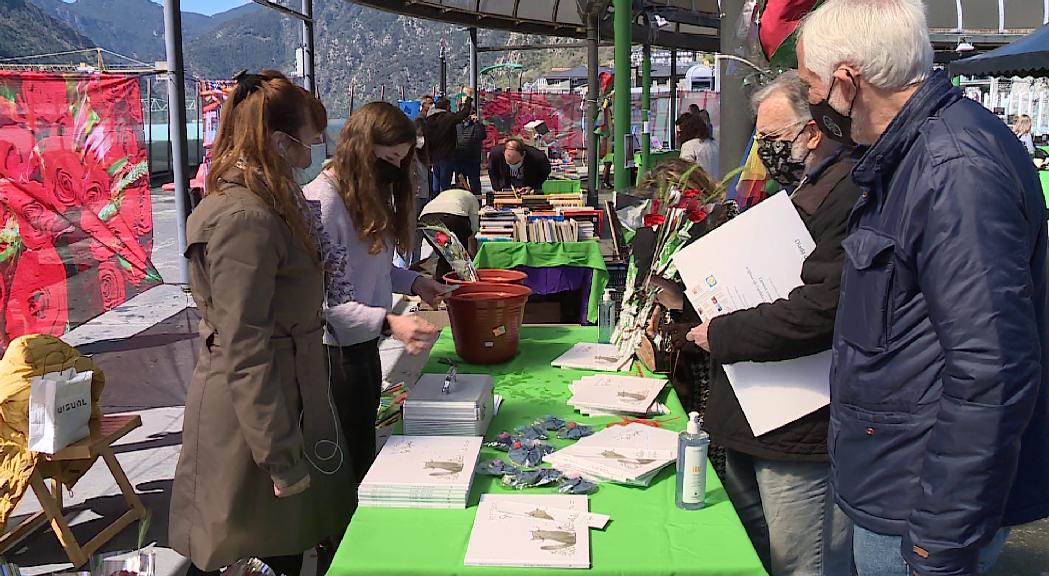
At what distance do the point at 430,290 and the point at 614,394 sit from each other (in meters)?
0.76

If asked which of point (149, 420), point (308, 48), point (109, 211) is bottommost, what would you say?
point (149, 420)

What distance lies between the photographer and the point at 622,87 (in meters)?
8.37

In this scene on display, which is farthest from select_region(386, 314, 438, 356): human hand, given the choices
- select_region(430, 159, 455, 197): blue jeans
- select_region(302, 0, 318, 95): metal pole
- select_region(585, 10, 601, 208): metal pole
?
select_region(430, 159, 455, 197): blue jeans

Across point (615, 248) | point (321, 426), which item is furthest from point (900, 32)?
point (615, 248)

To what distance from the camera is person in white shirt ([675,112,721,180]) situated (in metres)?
7.79

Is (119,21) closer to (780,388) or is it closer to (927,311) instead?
(780,388)

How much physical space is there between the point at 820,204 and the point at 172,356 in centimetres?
462

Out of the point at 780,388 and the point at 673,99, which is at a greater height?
the point at 673,99

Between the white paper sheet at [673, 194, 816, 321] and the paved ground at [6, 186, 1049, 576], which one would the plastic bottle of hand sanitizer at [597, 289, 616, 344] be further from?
the paved ground at [6, 186, 1049, 576]

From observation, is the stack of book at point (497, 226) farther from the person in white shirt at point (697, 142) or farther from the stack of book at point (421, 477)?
the stack of book at point (421, 477)

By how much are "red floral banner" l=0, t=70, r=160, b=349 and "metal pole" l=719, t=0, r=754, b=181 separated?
3772mm

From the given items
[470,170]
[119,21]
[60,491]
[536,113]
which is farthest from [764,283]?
[119,21]

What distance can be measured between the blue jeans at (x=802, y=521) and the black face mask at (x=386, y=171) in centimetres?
137

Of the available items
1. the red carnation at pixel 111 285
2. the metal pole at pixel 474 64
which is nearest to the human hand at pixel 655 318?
the red carnation at pixel 111 285
